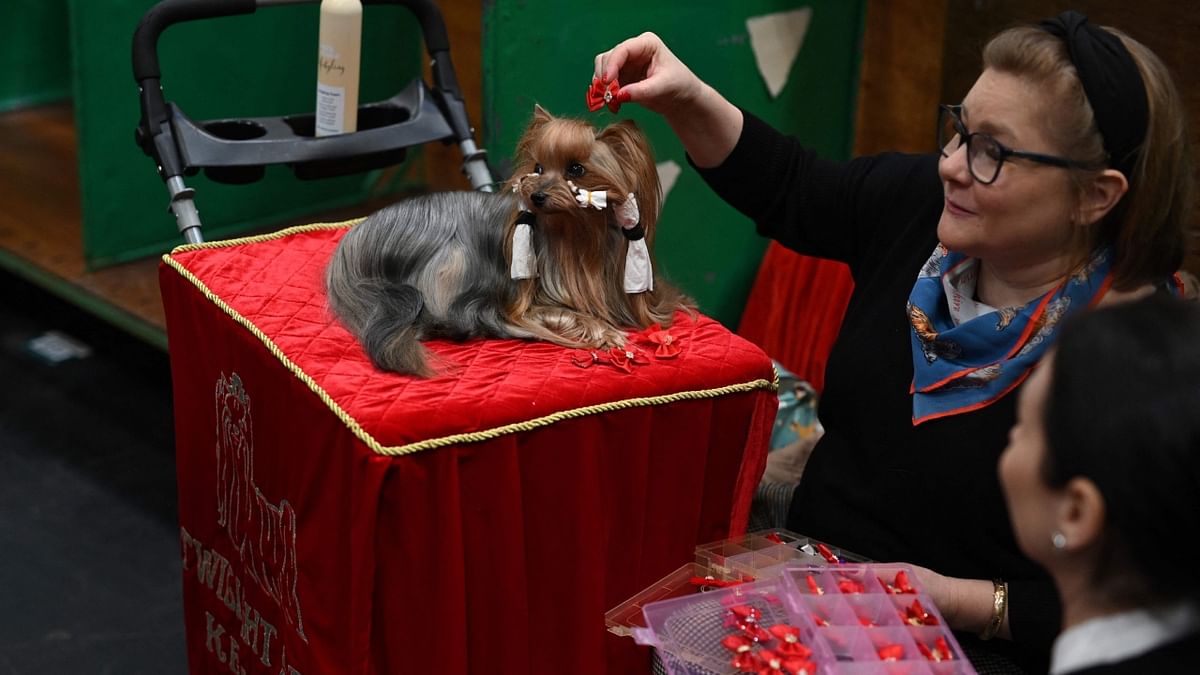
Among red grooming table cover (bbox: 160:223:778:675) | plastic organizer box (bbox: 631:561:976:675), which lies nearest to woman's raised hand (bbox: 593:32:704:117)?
red grooming table cover (bbox: 160:223:778:675)

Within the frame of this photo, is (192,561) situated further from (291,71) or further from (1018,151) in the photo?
(291,71)

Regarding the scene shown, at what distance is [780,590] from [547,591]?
35cm

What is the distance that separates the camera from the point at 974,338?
1.64 meters

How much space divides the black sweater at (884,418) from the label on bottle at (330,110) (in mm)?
629

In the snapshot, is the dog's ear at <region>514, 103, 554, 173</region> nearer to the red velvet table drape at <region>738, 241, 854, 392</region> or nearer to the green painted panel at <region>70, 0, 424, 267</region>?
the red velvet table drape at <region>738, 241, 854, 392</region>

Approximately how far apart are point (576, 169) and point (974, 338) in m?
0.55

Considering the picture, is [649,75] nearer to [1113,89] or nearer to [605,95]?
[605,95]

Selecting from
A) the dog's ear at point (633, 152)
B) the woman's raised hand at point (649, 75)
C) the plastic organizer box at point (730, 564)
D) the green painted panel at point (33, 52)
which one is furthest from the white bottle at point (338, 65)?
the green painted panel at point (33, 52)

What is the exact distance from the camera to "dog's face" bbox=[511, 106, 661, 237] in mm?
1637

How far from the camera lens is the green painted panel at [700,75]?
265 cm

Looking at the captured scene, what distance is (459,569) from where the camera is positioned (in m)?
1.58

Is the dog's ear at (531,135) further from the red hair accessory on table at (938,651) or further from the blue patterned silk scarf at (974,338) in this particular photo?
the red hair accessory on table at (938,651)

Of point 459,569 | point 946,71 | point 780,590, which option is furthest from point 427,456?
point 946,71

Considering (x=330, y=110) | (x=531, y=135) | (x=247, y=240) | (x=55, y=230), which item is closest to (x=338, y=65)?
(x=330, y=110)
